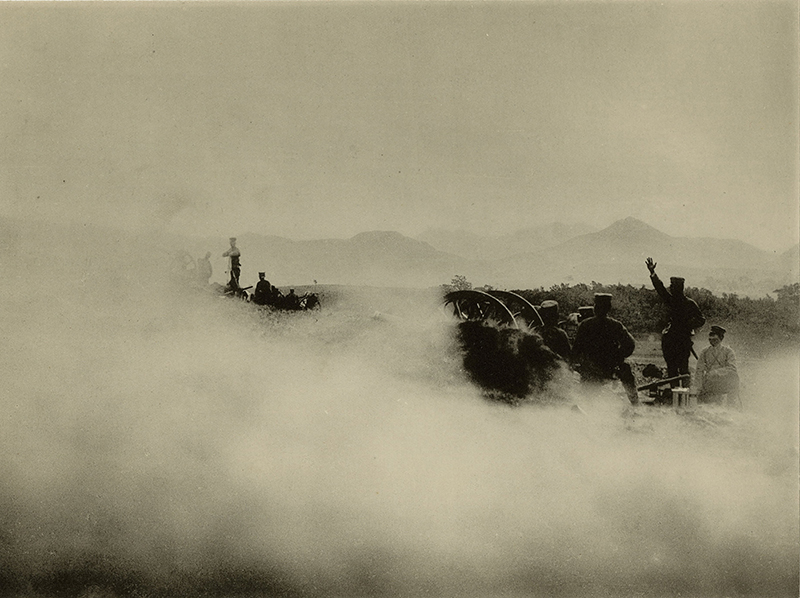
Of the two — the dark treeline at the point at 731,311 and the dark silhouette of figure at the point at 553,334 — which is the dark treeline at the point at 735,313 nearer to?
the dark treeline at the point at 731,311

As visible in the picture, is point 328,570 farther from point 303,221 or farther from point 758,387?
point 758,387

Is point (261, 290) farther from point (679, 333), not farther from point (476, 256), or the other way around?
point (679, 333)

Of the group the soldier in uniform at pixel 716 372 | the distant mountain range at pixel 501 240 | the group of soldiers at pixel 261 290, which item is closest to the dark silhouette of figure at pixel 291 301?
the group of soldiers at pixel 261 290

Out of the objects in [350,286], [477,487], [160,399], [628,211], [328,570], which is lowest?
[328,570]

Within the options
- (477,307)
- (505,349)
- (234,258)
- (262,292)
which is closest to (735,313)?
(505,349)

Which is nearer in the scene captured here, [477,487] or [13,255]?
[477,487]

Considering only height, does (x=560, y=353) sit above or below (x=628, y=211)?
below

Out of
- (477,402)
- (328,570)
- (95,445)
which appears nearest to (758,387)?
(477,402)

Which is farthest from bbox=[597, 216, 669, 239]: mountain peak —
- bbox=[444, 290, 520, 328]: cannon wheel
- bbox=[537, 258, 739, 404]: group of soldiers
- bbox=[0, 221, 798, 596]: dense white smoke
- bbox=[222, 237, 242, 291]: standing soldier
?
bbox=[222, 237, 242, 291]: standing soldier
